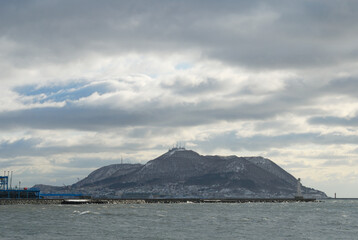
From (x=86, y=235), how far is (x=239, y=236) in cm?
2712

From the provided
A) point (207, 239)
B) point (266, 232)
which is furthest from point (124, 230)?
point (266, 232)

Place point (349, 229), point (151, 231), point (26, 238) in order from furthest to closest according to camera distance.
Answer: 1. point (349, 229)
2. point (151, 231)
3. point (26, 238)

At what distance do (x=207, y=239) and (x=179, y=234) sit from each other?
821cm

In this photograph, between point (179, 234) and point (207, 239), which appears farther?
point (179, 234)

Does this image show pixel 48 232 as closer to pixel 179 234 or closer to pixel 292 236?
pixel 179 234

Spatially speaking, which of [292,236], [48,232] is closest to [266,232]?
[292,236]

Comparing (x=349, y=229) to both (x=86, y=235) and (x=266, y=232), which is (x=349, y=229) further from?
(x=86, y=235)

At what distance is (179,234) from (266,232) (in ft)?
59.2

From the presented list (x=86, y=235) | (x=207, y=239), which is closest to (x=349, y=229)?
(x=207, y=239)

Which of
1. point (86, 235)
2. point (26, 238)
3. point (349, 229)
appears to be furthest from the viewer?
point (349, 229)

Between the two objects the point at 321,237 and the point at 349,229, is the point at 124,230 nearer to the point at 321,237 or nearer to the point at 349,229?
the point at 321,237

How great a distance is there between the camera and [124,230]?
95.5 meters

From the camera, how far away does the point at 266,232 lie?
95250 millimetres

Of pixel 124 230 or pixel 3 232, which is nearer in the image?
pixel 3 232
